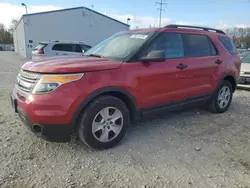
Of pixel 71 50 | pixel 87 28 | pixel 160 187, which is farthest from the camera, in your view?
pixel 87 28

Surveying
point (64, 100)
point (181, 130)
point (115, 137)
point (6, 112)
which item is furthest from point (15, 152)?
point (181, 130)

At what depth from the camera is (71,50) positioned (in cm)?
1302

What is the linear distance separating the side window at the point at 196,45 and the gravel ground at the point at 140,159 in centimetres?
140

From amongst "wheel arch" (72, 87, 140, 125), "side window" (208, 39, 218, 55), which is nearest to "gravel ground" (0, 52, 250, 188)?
"wheel arch" (72, 87, 140, 125)

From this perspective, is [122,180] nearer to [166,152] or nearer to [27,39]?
[166,152]

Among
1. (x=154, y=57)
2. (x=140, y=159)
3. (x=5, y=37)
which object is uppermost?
(x=5, y=37)

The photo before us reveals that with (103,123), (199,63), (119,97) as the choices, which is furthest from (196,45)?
(103,123)

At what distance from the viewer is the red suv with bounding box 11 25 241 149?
9.34 feet

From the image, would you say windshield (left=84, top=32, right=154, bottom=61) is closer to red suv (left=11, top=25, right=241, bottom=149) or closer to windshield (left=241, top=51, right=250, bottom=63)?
red suv (left=11, top=25, right=241, bottom=149)

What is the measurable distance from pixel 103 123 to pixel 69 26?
934 inches

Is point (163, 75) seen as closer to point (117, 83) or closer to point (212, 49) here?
point (117, 83)

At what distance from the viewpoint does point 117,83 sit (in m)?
3.19

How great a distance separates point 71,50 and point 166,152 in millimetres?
10929

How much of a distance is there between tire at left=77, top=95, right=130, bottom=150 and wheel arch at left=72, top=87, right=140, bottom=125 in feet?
0.25
